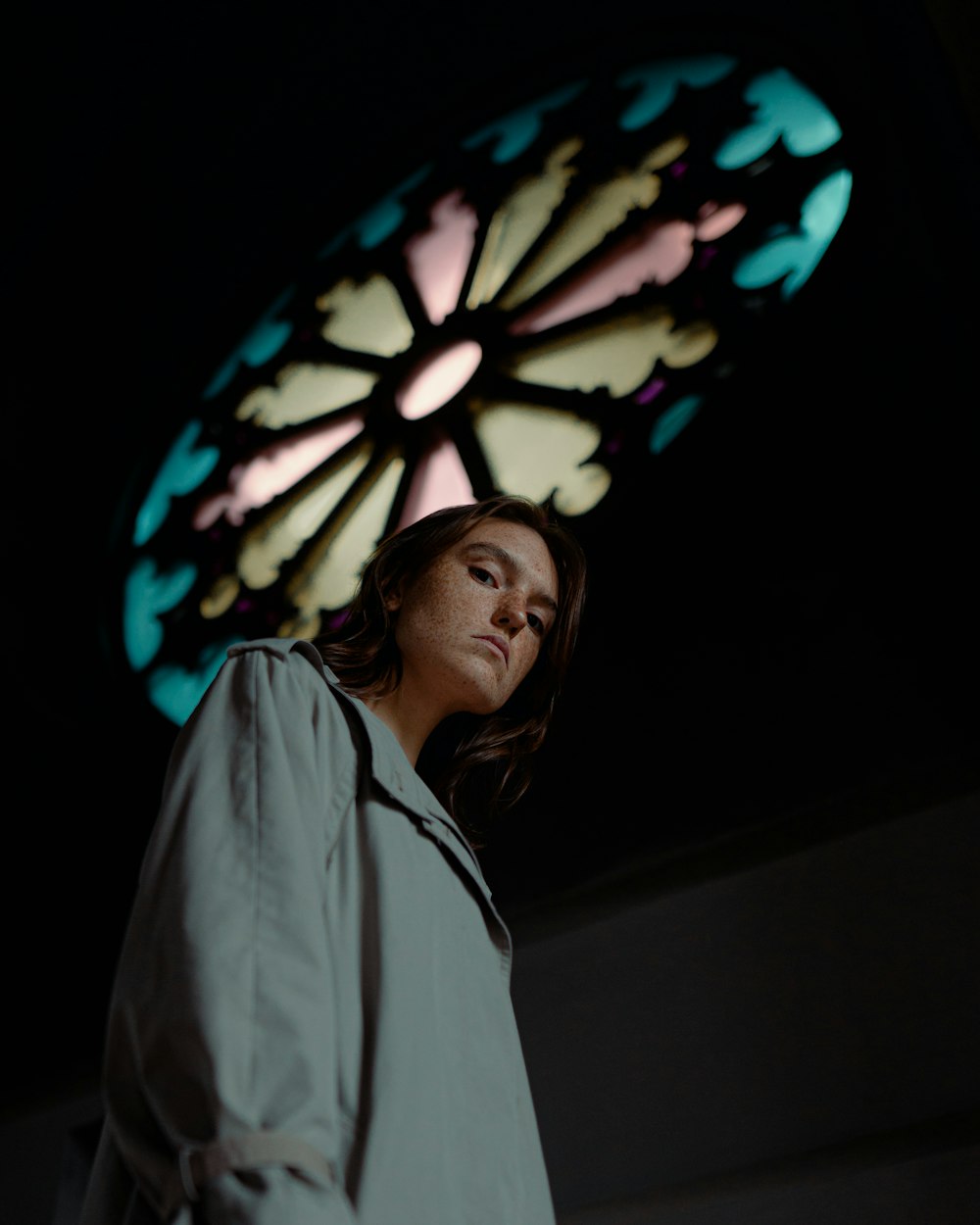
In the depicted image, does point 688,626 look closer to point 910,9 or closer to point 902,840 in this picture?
point 902,840

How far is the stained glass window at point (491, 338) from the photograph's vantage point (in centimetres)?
320

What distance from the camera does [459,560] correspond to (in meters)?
1.68

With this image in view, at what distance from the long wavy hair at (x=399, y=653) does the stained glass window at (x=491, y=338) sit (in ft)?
3.90

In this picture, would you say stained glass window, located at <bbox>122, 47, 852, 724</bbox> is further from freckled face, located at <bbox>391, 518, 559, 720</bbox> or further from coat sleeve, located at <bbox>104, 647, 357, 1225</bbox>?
coat sleeve, located at <bbox>104, 647, 357, 1225</bbox>

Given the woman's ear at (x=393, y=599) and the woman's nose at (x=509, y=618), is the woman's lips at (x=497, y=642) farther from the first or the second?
the woman's ear at (x=393, y=599)

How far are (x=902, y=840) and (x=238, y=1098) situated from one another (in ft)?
4.97

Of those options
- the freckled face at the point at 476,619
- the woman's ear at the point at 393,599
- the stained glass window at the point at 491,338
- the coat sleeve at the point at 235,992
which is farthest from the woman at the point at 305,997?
the stained glass window at the point at 491,338

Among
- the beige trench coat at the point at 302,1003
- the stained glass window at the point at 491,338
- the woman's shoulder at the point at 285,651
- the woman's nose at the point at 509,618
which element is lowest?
the beige trench coat at the point at 302,1003

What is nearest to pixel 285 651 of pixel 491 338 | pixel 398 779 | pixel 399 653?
pixel 398 779

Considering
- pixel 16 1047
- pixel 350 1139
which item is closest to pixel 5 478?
pixel 16 1047

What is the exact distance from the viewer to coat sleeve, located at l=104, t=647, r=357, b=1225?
0.88 meters

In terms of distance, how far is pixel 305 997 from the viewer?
98 centimetres

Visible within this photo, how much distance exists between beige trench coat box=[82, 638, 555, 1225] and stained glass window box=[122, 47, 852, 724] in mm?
1792

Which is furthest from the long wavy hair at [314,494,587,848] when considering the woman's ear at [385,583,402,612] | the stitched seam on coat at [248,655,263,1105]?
the stitched seam on coat at [248,655,263,1105]
